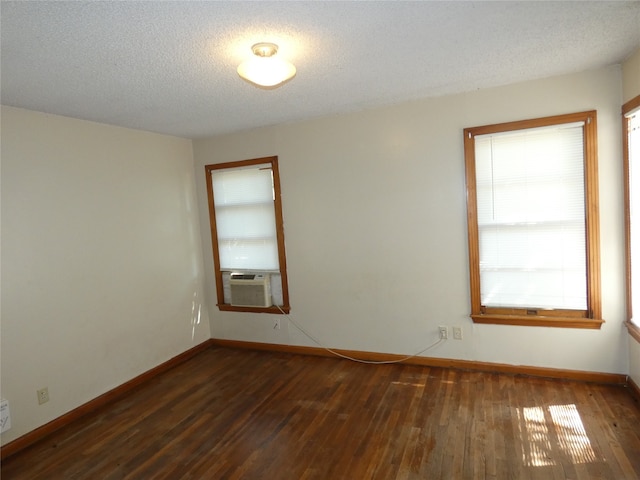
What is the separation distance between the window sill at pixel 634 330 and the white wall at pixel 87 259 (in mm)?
4099

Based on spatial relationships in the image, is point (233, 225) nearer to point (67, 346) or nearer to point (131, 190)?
point (131, 190)

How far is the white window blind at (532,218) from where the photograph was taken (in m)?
3.04

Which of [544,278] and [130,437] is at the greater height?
[544,278]

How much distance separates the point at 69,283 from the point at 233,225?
68.4 inches

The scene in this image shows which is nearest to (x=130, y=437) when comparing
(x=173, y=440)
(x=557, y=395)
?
(x=173, y=440)

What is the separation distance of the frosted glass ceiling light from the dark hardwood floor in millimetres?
2292

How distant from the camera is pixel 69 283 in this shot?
3143mm

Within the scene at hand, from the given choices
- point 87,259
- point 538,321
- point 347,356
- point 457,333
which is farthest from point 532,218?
point 87,259

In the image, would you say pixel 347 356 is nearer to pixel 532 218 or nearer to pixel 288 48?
pixel 532 218

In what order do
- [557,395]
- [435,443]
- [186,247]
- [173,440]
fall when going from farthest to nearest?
[186,247] → [557,395] → [173,440] → [435,443]

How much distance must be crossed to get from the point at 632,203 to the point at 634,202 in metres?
0.03

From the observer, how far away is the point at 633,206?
2750mm

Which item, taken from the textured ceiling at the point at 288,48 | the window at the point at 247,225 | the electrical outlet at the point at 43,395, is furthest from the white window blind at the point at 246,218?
the electrical outlet at the point at 43,395

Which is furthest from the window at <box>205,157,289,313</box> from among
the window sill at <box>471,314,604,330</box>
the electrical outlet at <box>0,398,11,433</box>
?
the electrical outlet at <box>0,398,11,433</box>
